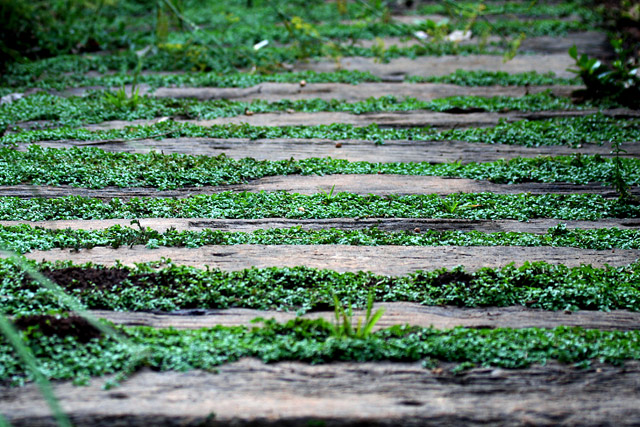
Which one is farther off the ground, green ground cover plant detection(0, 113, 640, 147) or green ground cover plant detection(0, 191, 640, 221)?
green ground cover plant detection(0, 113, 640, 147)

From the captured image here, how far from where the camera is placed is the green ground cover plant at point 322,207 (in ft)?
7.50

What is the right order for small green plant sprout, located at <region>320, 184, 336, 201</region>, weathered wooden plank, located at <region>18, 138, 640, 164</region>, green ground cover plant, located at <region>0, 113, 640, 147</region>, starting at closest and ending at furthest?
small green plant sprout, located at <region>320, 184, 336, 201</region> → weathered wooden plank, located at <region>18, 138, 640, 164</region> → green ground cover plant, located at <region>0, 113, 640, 147</region>

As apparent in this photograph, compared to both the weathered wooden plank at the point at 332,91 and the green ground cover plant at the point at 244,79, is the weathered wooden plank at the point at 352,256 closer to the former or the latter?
the weathered wooden plank at the point at 332,91

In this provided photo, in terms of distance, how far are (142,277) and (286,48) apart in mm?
3173

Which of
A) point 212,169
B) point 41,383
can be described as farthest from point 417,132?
point 41,383

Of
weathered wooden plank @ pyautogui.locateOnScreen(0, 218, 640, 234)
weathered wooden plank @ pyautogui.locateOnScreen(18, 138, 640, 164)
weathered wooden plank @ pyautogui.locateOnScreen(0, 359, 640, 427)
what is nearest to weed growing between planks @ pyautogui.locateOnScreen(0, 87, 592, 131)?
weathered wooden plank @ pyautogui.locateOnScreen(18, 138, 640, 164)

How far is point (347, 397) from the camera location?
1.37 meters

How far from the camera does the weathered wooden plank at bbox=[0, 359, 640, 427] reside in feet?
4.27

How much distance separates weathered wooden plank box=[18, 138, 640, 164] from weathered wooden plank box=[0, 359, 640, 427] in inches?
62.9

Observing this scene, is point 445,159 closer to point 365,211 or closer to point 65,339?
point 365,211

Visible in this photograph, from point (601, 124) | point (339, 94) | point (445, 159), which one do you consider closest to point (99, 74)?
point (339, 94)

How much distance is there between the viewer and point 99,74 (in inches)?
161

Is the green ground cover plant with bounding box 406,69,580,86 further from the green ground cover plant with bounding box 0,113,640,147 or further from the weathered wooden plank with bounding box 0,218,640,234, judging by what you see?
the weathered wooden plank with bounding box 0,218,640,234

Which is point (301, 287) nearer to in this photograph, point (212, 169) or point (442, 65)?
point (212, 169)
